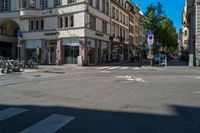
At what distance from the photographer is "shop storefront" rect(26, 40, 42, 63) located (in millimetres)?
43688

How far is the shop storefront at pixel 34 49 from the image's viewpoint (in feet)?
143

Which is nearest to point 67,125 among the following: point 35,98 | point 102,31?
point 35,98

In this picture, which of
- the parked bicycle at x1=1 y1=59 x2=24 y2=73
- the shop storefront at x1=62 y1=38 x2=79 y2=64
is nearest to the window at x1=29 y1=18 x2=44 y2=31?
the shop storefront at x1=62 y1=38 x2=79 y2=64

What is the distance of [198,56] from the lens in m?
32.5

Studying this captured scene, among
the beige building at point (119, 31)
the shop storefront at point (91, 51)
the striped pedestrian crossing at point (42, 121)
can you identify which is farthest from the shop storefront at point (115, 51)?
the striped pedestrian crossing at point (42, 121)

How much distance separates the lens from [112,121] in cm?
705

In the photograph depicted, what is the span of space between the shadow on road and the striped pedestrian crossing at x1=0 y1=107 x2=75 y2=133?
0.35ft

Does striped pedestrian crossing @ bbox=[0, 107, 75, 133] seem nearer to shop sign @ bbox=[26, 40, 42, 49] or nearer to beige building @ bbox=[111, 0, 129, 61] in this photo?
shop sign @ bbox=[26, 40, 42, 49]

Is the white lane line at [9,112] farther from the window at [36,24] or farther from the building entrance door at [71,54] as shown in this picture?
the window at [36,24]

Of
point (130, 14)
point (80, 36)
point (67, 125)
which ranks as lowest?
point (67, 125)

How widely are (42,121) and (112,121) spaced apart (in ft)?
5.07

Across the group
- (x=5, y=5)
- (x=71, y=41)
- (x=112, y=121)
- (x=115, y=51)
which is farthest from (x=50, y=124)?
(x=115, y=51)

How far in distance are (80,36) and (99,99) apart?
97.3 ft

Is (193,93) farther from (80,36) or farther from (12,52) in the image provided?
(12,52)
